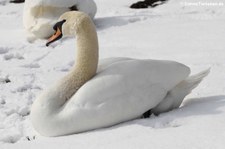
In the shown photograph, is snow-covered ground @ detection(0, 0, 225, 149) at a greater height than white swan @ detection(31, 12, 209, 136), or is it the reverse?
white swan @ detection(31, 12, 209, 136)

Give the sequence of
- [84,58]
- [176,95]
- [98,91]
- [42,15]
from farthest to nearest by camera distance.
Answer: [42,15] → [176,95] → [84,58] → [98,91]

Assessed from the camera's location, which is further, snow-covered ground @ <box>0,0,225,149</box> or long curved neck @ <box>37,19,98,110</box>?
long curved neck @ <box>37,19,98,110</box>

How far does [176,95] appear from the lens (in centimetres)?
396

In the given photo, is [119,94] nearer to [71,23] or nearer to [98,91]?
[98,91]

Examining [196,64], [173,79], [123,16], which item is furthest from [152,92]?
[123,16]

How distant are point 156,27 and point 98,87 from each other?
4.41m

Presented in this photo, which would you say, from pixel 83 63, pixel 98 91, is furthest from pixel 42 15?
pixel 98 91

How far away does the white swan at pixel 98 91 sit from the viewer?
3.54 meters

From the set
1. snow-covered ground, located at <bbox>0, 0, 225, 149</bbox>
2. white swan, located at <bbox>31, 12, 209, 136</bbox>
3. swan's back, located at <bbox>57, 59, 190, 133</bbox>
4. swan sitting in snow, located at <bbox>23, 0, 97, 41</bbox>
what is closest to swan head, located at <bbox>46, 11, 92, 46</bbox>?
white swan, located at <bbox>31, 12, 209, 136</bbox>

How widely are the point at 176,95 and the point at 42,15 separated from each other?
168 inches

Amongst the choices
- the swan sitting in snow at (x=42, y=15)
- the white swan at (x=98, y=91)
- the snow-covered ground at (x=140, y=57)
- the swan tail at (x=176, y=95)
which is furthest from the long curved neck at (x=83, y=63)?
the swan sitting in snow at (x=42, y=15)

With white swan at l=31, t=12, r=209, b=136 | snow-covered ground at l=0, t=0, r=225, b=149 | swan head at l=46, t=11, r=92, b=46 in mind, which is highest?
swan head at l=46, t=11, r=92, b=46

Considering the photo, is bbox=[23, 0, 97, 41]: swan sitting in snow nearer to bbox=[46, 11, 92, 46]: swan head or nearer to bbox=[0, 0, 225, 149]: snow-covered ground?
bbox=[0, 0, 225, 149]: snow-covered ground

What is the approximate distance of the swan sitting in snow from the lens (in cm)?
754
